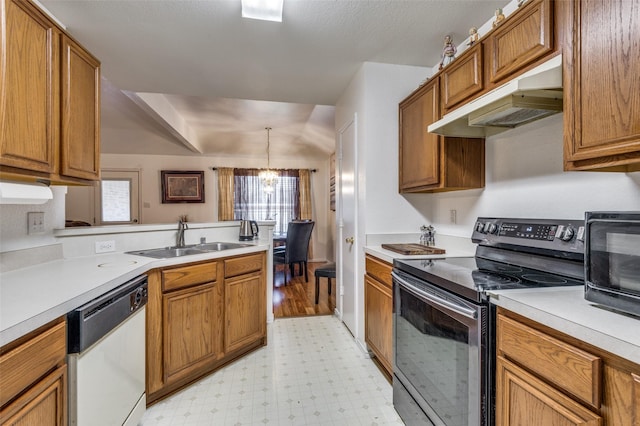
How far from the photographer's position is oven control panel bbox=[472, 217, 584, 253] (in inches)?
47.8

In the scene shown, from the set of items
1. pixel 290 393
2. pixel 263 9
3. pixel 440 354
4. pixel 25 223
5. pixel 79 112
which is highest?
pixel 263 9

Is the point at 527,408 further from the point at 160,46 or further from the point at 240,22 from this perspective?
the point at 160,46

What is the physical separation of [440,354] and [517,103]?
1141mm

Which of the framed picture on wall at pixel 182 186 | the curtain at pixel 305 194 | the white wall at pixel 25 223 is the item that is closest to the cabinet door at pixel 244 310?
the white wall at pixel 25 223

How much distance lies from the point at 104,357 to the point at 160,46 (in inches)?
79.1

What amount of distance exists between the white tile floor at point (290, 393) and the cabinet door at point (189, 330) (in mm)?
169

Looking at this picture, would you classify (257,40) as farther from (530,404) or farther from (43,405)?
(530,404)

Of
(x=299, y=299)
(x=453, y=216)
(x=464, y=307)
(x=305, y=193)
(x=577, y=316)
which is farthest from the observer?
(x=305, y=193)

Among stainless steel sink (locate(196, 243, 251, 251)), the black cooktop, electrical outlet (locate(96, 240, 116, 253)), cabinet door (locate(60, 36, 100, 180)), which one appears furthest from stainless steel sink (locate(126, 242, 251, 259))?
the black cooktop

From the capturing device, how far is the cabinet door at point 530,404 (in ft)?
2.53

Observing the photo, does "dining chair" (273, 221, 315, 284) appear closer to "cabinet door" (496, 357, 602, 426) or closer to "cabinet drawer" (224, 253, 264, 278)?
"cabinet drawer" (224, 253, 264, 278)

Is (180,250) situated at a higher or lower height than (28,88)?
lower

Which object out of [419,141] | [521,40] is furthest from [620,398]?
[419,141]

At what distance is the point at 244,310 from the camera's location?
2.27 metres
